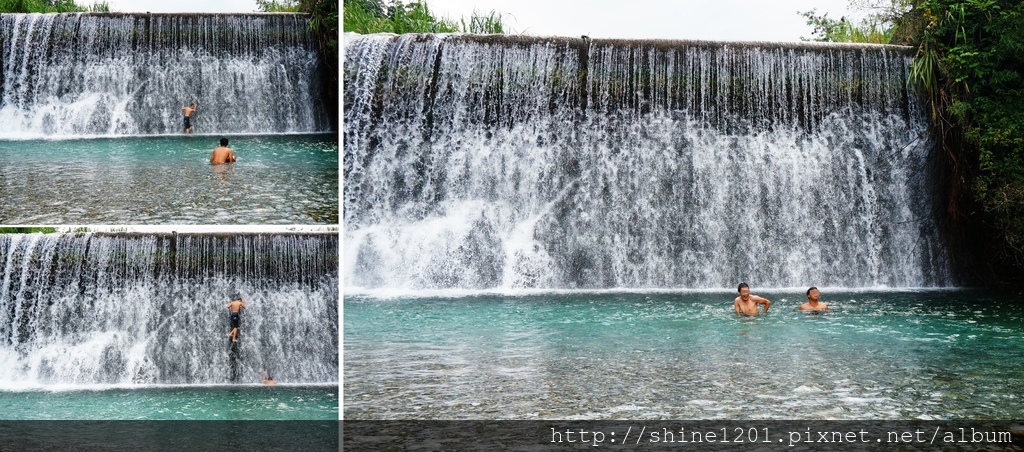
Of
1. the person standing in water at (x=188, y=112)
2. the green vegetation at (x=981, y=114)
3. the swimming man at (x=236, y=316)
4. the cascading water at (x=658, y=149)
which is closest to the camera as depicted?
the swimming man at (x=236, y=316)

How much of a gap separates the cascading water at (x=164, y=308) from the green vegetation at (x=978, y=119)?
7.03 meters

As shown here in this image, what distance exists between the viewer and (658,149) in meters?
10.5

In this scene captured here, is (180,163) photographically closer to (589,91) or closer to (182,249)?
(182,249)

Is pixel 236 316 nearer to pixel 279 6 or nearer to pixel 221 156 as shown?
pixel 221 156

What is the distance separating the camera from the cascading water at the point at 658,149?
10.4m

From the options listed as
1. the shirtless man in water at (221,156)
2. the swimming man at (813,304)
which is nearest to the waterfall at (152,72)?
the shirtless man in water at (221,156)

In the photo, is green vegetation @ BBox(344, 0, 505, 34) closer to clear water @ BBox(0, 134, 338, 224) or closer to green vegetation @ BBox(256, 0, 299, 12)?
green vegetation @ BBox(256, 0, 299, 12)

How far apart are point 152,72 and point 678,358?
6941 millimetres

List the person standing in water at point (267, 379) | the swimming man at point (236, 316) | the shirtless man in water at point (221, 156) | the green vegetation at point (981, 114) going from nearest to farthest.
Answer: the person standing in water at point (267, 379), the swimming man at point (236, 316), the shirtless man in water at point (221, 156), the green vegetation at point (981, 114)

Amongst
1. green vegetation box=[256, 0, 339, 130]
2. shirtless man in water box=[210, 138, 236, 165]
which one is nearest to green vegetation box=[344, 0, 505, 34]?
green vegetation box=[256, 0, 339, 130]

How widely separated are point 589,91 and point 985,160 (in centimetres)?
372

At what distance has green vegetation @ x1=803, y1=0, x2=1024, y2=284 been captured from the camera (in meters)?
9.45

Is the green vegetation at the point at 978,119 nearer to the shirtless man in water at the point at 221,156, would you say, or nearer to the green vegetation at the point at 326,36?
the green vegetation at the point at 326,36

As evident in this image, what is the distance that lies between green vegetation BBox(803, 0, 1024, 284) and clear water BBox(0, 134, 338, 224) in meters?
6.12
